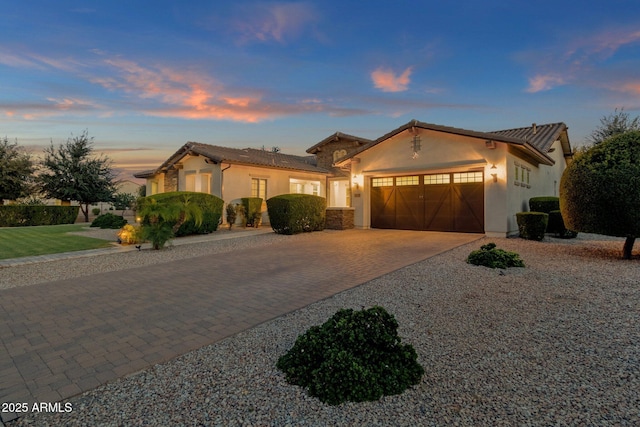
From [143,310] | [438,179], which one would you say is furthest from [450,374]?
[438,179]

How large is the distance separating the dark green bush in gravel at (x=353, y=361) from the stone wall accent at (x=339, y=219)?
39.4ft

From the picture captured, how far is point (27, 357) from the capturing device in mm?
2980

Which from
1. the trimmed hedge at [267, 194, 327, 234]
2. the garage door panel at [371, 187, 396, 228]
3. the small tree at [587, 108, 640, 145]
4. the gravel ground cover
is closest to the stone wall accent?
the garage door panel at [371, 187, 396, 228]

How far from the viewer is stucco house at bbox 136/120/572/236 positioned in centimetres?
1205

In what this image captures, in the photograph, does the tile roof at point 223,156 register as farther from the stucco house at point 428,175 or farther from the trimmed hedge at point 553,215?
the trimmed hedge at point 553,215

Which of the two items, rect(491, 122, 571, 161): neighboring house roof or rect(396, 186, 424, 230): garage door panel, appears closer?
rect(396, 186, 424, 230): garage door panel

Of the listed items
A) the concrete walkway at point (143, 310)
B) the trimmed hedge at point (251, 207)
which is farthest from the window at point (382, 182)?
the concrete walkway at point (143, 310)

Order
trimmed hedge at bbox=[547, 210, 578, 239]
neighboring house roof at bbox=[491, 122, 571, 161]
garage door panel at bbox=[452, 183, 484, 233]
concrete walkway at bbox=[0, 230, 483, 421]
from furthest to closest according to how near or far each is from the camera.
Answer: neighboring house roof at bbox=[491, 122, 571, 161]
garage door panel at bbox=[452, 183, 484, 233]
trimmed hedge at bbox=[547, 210, 578, 239]
concrete walkway at bbox=[0, 230, 483, 421]

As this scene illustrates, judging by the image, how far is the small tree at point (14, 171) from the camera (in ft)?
69.2

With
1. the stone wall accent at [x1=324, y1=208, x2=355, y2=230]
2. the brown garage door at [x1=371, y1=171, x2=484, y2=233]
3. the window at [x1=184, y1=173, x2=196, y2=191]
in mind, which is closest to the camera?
the brown garage door at [x1=371, y1=171, x2=484, y2=233]

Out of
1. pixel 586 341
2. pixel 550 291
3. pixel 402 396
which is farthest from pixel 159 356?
pixel 550 291

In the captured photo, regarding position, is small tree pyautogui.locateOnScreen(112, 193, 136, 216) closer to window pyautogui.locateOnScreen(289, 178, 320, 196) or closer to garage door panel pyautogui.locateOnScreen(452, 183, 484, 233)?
window pyautogui.locateOnScreen(289, 178, 320, 196)

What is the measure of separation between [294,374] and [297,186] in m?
17.9

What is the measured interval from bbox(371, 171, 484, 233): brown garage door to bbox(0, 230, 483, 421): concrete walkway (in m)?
5.60
